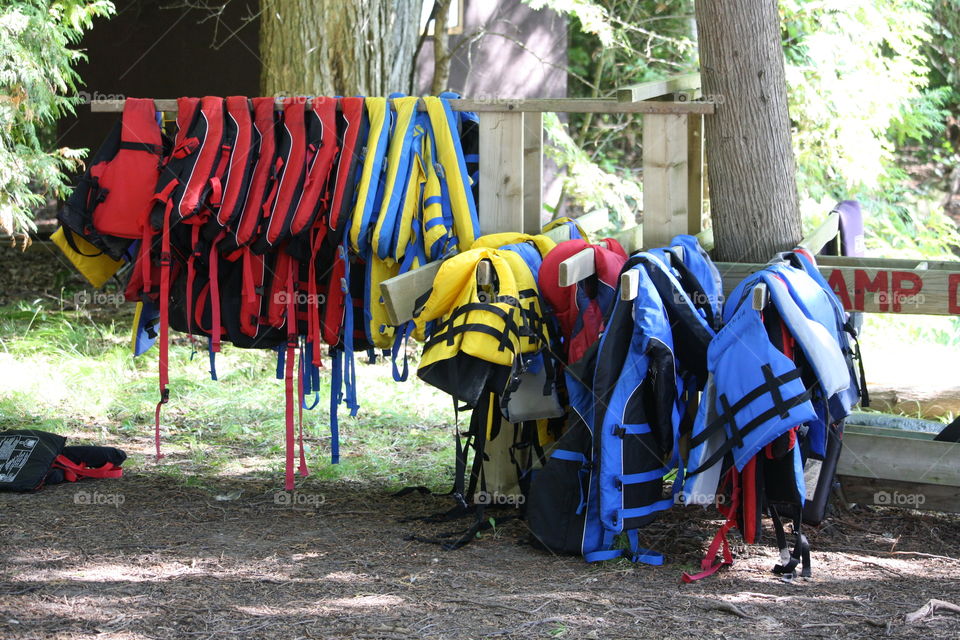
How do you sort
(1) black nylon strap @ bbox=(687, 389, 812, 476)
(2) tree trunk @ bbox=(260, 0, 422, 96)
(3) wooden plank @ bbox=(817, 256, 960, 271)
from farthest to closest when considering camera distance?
(2) tree trunk @ bbox=(260, 0, 422, 96) < (3) wooden plank @ bbox=(817, 256, 960, 271) < (1) black nylon strap @ bbox=(687, 389, 812, 476)

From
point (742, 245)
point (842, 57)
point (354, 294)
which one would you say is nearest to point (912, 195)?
point (842, 57)

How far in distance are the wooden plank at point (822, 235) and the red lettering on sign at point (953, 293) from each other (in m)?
0.58

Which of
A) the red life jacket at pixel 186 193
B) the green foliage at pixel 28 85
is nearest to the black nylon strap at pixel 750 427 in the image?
the red life jacket at pixel 186 193

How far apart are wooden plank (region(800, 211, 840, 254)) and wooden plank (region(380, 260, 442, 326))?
156cm

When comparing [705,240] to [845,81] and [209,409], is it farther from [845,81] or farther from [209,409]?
[845,81]

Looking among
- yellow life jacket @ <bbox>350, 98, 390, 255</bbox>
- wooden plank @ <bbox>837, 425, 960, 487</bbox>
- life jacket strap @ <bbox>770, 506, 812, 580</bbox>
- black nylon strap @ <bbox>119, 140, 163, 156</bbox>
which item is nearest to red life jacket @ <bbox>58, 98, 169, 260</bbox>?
black nylon strap @ <bbox>119, 140, 163, 156</bbox>

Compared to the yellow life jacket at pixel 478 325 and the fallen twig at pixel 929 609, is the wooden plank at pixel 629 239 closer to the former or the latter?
the yellow life jacket at pixel 478 325

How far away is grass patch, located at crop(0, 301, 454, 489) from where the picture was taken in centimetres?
528

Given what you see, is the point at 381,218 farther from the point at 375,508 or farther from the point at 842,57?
the point at 842,57

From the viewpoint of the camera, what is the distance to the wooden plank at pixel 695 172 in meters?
4.67

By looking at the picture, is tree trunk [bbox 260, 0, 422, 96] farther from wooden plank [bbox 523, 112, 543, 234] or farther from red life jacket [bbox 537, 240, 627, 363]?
red life jacket [bbox 537, 240, 627, 363]

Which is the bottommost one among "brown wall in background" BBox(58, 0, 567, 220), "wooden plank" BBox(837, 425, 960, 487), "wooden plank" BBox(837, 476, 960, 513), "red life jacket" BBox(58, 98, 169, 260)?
"wooden plank" BBox(837, 476, 960, 513)

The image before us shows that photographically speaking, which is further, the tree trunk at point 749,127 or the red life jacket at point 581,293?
the tree trunk at point 749,127

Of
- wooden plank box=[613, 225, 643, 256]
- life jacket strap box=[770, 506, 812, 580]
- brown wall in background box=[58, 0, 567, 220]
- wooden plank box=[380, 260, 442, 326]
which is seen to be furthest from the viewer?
brown wall in background box=[58, 0, 567, 220]
